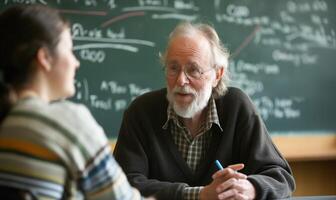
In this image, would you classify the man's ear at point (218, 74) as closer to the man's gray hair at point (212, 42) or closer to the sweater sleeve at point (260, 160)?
the man's gray hair at point (212, 42)

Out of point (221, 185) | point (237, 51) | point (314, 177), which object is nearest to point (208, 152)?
point (221, 185)

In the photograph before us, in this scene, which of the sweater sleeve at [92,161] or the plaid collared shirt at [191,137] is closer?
the sweater sleeve at [92,161]

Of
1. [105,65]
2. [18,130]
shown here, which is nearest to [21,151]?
[18,130]

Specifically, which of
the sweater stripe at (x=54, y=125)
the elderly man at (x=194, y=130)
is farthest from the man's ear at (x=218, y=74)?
the sweater stripe at (x=54, y=125)

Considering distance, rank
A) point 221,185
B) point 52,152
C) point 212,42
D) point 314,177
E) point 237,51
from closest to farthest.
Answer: point 52,152 < point 221,185 < point 212,42 < point 237,51 < point 314,177

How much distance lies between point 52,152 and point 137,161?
0.97 metres

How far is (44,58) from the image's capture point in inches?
37.8

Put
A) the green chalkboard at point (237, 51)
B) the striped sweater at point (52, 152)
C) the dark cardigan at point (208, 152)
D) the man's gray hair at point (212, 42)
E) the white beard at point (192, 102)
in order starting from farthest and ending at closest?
the green chalkboard at point (237, 51)
the man's gray hair at point (212, 42)
the white beard at point (192, 102)
the dark cardigan at point (208, 152)
the striped sweater at point (52, 152)

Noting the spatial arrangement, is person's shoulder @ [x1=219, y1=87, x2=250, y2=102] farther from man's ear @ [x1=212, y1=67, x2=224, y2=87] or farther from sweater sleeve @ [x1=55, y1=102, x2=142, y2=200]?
sweater sleeve @ [x1=55, y1=102, x2=142, y2=200]

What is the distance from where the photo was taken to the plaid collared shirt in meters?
1.89

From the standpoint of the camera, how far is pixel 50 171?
0.87 metres

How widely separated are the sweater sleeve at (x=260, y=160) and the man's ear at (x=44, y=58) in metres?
0.98

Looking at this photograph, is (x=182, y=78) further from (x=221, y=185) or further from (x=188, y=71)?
(x=221, y=185)

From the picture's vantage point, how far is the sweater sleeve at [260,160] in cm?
171
